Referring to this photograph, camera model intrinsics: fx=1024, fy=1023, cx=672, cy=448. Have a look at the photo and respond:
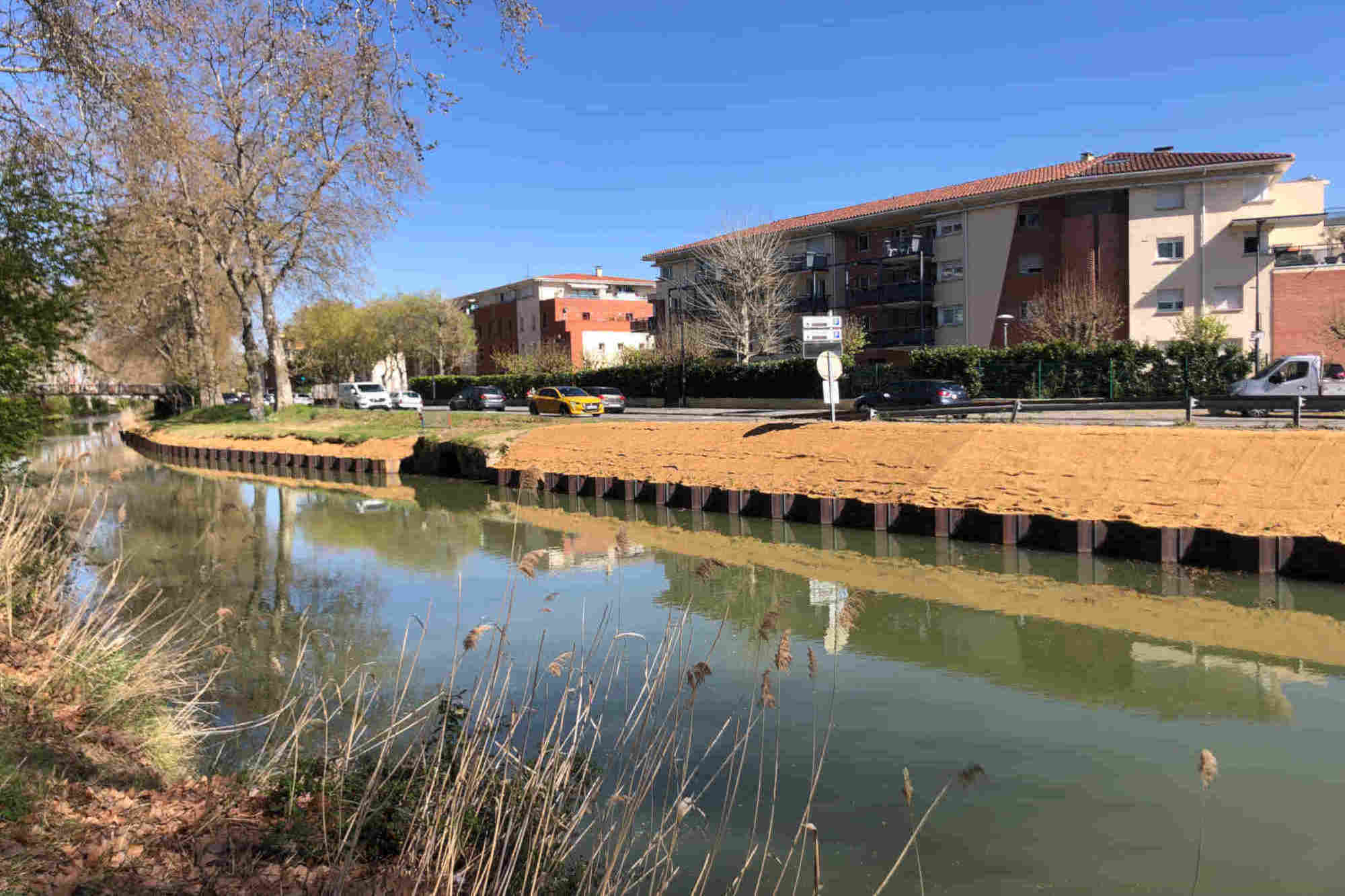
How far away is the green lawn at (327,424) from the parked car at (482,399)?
10598 mm

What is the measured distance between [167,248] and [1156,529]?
35.3 m

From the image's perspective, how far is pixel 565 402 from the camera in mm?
44125

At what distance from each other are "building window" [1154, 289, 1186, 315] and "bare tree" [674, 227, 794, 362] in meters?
19.0

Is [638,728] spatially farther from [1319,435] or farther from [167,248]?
[167,248]

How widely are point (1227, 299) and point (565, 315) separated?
168 ft

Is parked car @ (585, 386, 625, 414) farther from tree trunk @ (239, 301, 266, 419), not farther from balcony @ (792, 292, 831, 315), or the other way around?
balcony @ (792, 292, 831, 315)

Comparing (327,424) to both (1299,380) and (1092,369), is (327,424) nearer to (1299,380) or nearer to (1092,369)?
(1092,369)

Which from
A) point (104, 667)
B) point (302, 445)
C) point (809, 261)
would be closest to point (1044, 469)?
point (104, 667)

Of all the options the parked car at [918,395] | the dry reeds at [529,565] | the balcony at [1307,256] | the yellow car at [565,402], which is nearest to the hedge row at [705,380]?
the parked car at [918,395]

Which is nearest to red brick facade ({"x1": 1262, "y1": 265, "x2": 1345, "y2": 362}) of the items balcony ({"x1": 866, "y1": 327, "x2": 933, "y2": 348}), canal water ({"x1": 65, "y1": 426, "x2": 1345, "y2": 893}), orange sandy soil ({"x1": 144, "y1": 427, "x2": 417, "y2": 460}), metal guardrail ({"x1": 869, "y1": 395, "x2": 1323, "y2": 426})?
balcony ({"x1": 866, "y1": 327, "x2": 933, "y2": 348})

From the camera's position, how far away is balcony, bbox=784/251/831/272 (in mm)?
60688

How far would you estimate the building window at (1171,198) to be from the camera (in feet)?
155

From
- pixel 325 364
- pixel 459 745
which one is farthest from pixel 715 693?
pixel 325 364

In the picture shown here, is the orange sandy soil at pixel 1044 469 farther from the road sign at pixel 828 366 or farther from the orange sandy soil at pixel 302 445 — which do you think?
the orange sandy soil at pixel 302 445
